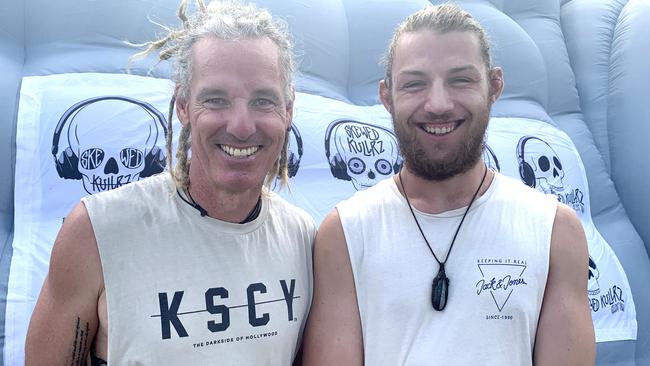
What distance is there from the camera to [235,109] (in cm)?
126

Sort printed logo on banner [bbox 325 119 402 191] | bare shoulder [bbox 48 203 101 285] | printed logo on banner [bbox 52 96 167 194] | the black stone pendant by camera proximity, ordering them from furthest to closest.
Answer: printed logo on banner [bbox 325 119 402 191]
printed logo on banner [bbox 52 96 167 194]
the black stone pendant
bare shoulder [bbox 48 203 101 285]

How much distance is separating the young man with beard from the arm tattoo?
0.45 m

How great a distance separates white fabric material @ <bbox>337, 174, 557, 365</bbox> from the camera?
1.29m

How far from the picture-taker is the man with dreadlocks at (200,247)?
1.22 m

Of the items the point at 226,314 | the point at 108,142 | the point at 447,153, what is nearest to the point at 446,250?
the point at 447,153

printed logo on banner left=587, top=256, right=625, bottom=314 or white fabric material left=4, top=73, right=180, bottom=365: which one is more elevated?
white fabric material left=4, top=73, right=180, bottom=365

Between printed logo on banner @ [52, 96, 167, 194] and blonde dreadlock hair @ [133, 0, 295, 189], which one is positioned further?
printed logo on banner @ [52, 96, 167, 194]

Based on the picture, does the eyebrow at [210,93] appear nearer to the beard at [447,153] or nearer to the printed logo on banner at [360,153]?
the beard at [447,153]

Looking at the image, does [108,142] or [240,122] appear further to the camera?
[108,142]

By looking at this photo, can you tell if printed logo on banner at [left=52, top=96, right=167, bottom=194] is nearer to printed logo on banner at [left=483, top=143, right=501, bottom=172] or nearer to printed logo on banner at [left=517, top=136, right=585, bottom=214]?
printed logo on banner at [left=483, top=143, right=501, bottom=172]

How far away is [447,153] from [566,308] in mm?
400

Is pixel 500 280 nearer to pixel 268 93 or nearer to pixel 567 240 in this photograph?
pixel 567 240

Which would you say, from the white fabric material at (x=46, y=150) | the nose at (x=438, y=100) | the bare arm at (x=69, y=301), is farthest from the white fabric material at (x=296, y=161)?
the nose at (x=438, y=100)

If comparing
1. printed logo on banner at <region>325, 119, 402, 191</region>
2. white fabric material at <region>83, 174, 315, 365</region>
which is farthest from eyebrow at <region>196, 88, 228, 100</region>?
printed logo on banner at <region>325, 119, 402, 191</region>
